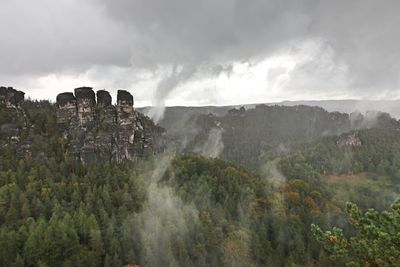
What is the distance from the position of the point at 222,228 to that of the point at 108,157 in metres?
46.7

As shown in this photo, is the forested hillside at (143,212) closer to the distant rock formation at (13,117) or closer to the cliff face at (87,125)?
the distant rock formation at (13,117)

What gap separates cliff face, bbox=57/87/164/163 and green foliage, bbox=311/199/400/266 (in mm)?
103497

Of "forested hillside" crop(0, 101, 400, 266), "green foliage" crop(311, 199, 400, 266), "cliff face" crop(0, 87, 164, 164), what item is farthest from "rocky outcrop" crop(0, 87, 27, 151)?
"green foliage" crop(311, 199, 400, 266)

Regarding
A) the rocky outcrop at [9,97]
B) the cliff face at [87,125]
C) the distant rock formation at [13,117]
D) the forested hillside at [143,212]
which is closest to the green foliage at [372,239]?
the forested hillside at [143,212]

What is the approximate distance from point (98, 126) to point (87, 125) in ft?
12.0

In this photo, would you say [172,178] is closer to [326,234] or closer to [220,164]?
[220,164]

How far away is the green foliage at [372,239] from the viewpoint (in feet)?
73.4

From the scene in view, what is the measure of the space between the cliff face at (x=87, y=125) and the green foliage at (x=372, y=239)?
339 ft

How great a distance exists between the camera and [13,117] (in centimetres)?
12719

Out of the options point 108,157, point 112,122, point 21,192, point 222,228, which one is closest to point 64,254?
point 21,192

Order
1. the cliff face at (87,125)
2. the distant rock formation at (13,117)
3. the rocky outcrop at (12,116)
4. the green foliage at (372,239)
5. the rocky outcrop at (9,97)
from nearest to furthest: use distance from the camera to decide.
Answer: the green foliage at (372,239) < the distant rock formation at (13,117) < the rocky outcrop at (12,116) < the cliff face at (87,125) < the rocky outcrop at (9,97)

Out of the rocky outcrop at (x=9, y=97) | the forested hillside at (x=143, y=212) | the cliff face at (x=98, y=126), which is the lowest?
the forested hillside at (x=143, y=212)

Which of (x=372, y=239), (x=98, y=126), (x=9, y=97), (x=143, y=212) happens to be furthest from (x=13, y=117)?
(x=372, y=239)

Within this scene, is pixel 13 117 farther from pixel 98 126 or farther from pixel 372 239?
pixel 372 239
